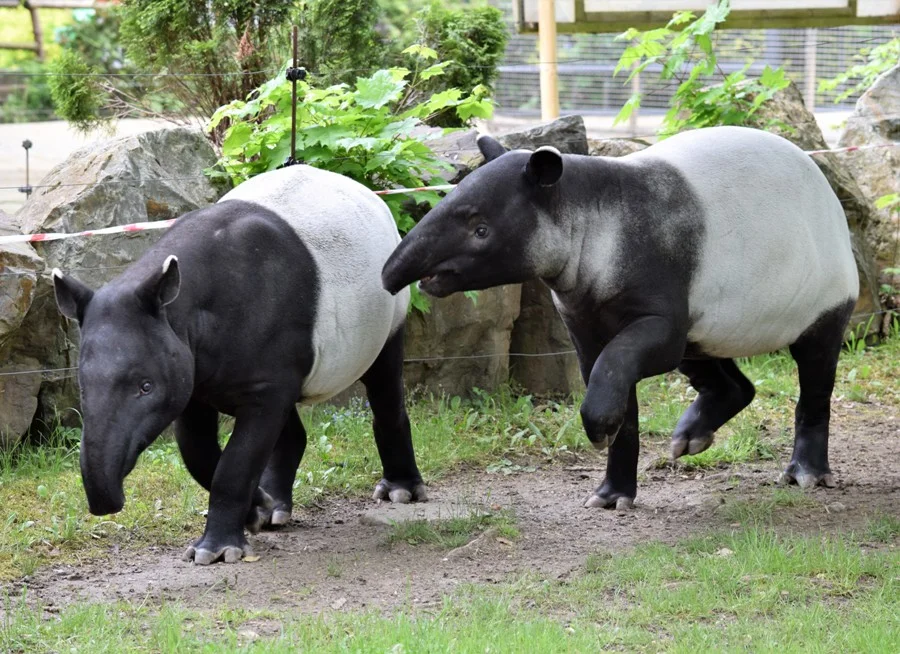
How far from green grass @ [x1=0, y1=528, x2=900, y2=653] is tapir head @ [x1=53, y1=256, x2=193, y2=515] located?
0.53 meters

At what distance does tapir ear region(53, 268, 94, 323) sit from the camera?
185 inches

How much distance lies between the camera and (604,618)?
178 inches

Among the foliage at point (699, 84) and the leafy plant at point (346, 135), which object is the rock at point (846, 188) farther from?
the leafy plant at point (346, 135)

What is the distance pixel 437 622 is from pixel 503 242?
180 cm

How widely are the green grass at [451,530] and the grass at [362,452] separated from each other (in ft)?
2.87

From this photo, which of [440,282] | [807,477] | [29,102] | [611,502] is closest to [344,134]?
[440,282]

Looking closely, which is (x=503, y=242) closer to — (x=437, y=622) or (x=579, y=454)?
(x=437, y=622)

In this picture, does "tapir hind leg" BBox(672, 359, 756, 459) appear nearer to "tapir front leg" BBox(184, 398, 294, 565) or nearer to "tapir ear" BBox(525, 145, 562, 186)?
"tapir ear" BBox(525, 145, 562, 186)

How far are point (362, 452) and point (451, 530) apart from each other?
1.46 metres

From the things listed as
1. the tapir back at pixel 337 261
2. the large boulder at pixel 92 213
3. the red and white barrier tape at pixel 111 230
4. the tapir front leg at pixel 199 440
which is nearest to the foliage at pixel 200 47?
the large boulder at pixel 92 213

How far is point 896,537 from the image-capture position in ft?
18.2

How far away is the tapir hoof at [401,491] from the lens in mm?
6457

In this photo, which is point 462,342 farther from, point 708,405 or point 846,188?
point 846,188

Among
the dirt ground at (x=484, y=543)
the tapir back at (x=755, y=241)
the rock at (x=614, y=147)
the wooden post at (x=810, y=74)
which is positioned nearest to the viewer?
the dirt ground at (x=484, y=543)
